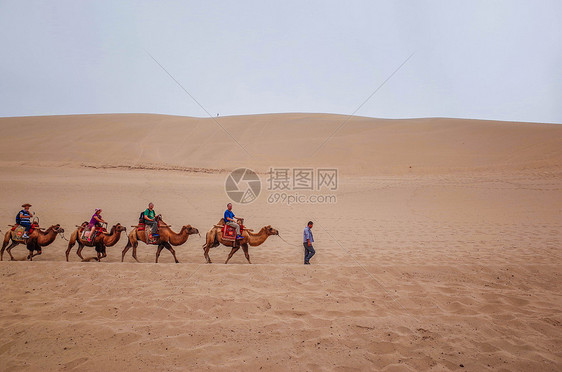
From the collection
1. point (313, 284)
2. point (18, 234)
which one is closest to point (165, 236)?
point (18, 234)

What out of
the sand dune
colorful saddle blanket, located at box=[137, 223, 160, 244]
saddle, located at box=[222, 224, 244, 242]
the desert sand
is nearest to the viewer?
the desert sand

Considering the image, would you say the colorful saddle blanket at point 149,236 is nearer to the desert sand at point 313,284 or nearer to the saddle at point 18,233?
the desert sand at point 313,284

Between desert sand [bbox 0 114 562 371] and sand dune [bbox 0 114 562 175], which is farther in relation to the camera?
sand dune [bbox 0 114 562 175]

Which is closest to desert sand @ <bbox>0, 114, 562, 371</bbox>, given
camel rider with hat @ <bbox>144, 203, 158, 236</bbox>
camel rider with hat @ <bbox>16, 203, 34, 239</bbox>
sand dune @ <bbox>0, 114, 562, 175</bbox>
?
camel rider with hat @ <bbox>144, 203, 158, 236</bbox>

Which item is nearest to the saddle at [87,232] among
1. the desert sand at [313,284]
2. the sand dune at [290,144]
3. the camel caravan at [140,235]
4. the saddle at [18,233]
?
the camel caravan at [140,235]

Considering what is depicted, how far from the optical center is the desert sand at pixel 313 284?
4543mm

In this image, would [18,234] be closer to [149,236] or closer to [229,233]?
[149,236]

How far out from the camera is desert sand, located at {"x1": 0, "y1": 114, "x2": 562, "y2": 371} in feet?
14.9

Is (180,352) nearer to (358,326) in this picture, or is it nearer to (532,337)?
(358,326)

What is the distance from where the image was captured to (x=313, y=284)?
7.05 m

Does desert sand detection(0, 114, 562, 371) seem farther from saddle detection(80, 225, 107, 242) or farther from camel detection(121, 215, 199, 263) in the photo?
saddle detection(80, 225, 107, 242)

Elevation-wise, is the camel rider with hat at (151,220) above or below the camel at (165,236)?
above

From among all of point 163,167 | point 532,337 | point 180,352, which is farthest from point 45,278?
point 163,167

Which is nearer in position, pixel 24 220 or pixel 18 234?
pixel 18 234
